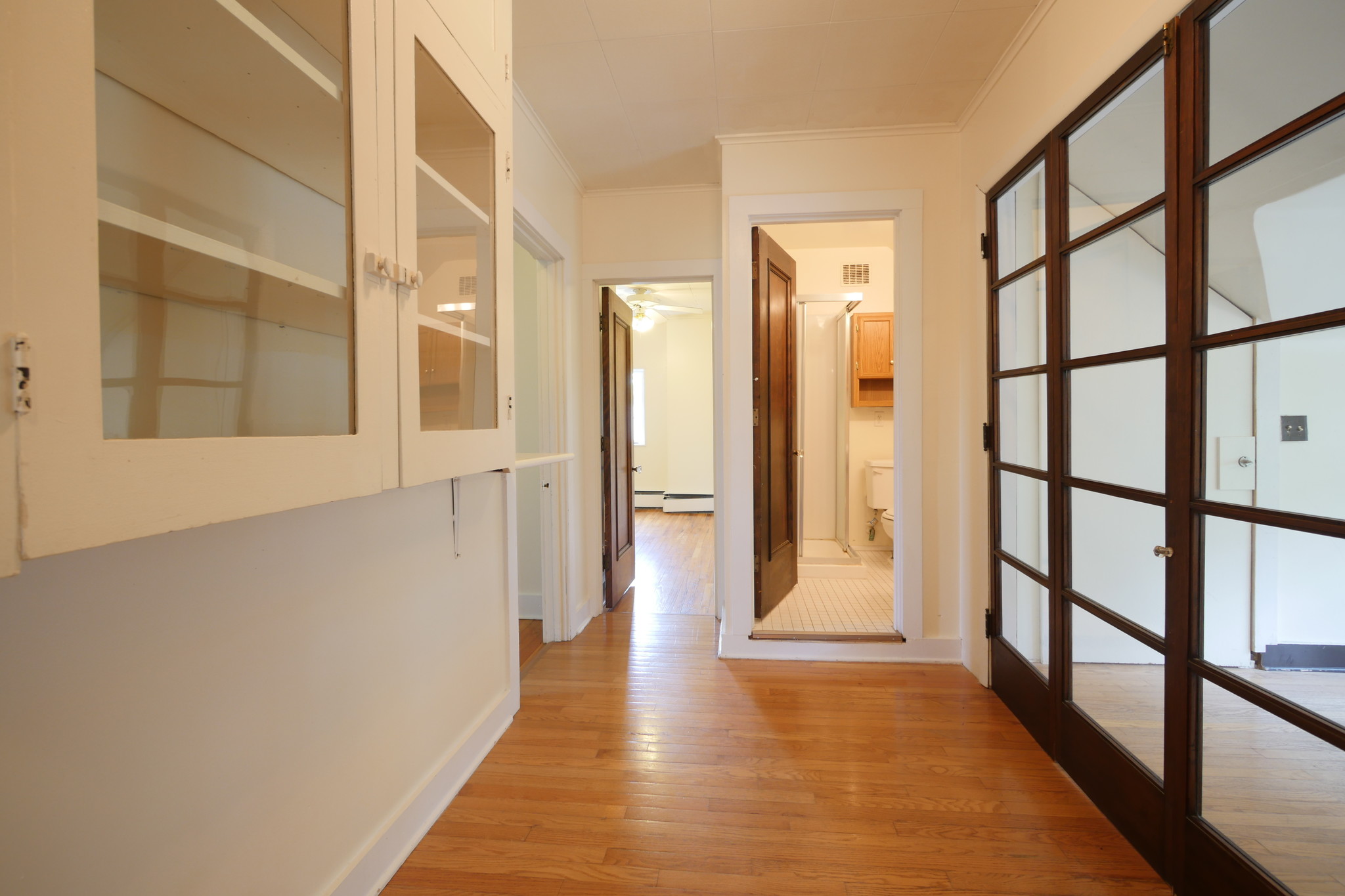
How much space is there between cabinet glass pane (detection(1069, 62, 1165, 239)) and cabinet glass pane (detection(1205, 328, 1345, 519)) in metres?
0.54

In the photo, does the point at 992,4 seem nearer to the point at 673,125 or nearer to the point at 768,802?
the point at 673,125

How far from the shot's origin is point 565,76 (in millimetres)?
2381

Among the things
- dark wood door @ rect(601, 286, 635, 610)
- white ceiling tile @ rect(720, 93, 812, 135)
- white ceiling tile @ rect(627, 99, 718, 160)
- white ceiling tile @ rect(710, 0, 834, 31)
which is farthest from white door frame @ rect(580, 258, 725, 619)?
white ceiling tile @ rect(710, 0, 834, 31)

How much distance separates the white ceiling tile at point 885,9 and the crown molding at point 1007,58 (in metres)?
0.31

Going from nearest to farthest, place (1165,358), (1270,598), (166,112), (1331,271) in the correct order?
1. (166,112)
2. (1331,271)
3. (1270,598)
4. (1165,358)

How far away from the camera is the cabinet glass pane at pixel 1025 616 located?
2.06 metres

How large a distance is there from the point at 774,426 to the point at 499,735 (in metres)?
2.22

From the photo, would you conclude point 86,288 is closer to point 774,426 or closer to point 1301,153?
point 1301,153

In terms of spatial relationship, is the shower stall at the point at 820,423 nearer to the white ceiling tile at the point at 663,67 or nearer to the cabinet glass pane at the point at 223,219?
the white ceiling tile at the point at 663,67

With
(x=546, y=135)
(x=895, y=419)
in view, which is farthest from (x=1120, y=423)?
(x=546, y=135)

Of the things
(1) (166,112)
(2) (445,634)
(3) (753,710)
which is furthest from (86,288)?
(3) (753,710)

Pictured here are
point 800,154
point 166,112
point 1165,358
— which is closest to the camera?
point 166,112

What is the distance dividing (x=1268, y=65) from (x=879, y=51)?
1401 mm

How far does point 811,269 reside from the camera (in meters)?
4.93
